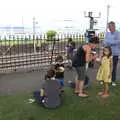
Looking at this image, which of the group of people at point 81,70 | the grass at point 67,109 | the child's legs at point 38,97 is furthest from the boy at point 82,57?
the child's legs at point 38,97

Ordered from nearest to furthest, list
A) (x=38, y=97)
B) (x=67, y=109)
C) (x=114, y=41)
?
(x=67, y=109) → (x=38, y=97) → (x=114, y=41)

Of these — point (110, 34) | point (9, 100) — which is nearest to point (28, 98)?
point (9, 100)

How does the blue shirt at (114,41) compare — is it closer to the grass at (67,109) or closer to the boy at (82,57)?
the boy at (82,57)

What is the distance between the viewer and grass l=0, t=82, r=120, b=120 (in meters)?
5.13

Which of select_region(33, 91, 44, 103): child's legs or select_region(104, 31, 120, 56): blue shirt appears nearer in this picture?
select_region(33, 91, 44, 103): child's legs

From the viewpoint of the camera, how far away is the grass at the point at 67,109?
513 centimetres

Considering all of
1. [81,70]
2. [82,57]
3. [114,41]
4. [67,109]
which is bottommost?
[67,109]

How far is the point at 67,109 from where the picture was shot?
5.55m

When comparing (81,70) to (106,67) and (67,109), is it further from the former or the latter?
(67,109)

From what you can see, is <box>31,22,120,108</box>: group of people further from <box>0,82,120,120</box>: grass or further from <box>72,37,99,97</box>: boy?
<box>0,82,120,120</box>: grass

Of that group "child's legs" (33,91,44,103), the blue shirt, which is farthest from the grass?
the blue shirt

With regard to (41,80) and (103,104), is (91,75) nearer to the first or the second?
(41,80)

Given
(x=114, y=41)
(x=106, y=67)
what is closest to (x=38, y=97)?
(x=106, y=67)

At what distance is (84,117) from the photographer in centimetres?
514
